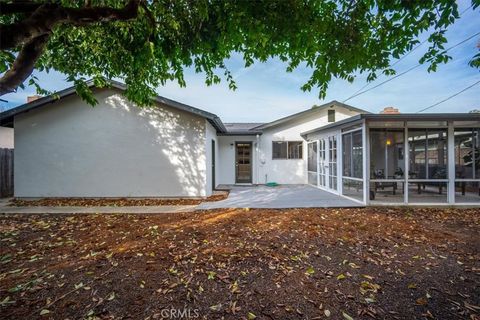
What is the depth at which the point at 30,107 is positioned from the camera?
28.5ft

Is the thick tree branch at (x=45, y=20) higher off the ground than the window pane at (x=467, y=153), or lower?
higher

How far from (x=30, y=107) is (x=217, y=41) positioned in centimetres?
903

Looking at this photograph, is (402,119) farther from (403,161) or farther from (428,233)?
(428,233)

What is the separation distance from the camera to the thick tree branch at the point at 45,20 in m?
2.32

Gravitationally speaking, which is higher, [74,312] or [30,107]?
[30,107]

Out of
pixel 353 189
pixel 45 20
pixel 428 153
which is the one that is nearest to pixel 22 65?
pixel 45 20

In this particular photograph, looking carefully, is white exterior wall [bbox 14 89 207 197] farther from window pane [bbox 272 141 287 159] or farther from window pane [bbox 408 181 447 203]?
window pane [bbox 408 181 447 203]

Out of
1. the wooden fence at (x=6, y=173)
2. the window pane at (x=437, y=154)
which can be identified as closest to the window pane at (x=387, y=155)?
the window pane at (x=437, y=154)

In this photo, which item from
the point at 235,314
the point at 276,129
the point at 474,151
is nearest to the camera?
the point at 235,314

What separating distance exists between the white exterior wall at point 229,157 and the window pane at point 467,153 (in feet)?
27.7

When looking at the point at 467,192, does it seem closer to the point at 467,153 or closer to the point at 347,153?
the point at 467,153

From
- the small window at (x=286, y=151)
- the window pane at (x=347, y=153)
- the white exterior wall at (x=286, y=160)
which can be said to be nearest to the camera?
the window pane at (x=347, y=153)

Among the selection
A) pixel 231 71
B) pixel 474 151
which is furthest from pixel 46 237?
pixel 474 151

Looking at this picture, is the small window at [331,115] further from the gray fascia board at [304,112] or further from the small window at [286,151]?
the small window at [286,151]
